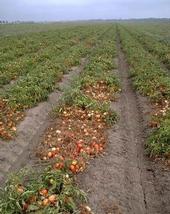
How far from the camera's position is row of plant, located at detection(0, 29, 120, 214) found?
5871mm

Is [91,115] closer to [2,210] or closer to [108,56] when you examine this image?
[2,210]

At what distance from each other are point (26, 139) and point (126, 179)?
9.78 ft

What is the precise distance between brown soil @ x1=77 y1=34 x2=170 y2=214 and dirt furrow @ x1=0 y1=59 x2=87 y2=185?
57.5 inches

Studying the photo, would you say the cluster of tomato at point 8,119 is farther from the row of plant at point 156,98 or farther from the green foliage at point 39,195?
the row of plant at point 156,98

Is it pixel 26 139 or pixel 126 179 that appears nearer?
pixel 126 179

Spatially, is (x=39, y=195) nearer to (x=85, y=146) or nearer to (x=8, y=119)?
(x=85, y=146)

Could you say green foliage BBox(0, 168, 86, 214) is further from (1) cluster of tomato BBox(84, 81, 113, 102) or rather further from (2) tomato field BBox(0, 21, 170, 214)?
(1) cluster of tomato BBox(84, 81, 113, 102)

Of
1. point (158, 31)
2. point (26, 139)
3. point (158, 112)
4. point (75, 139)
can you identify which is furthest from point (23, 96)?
point (158, 31)

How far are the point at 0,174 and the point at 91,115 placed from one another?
12.2 ft

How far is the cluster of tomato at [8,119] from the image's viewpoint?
938cm

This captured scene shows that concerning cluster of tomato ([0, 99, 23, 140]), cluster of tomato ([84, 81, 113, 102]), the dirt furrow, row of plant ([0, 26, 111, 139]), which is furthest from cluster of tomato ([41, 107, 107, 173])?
cluster of tomato ([84, 81, 113, 102])

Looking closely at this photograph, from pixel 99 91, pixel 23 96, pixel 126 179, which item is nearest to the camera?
pixel 126 179

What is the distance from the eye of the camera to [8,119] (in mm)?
10438

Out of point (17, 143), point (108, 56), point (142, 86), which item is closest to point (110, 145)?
point (17, 143)
